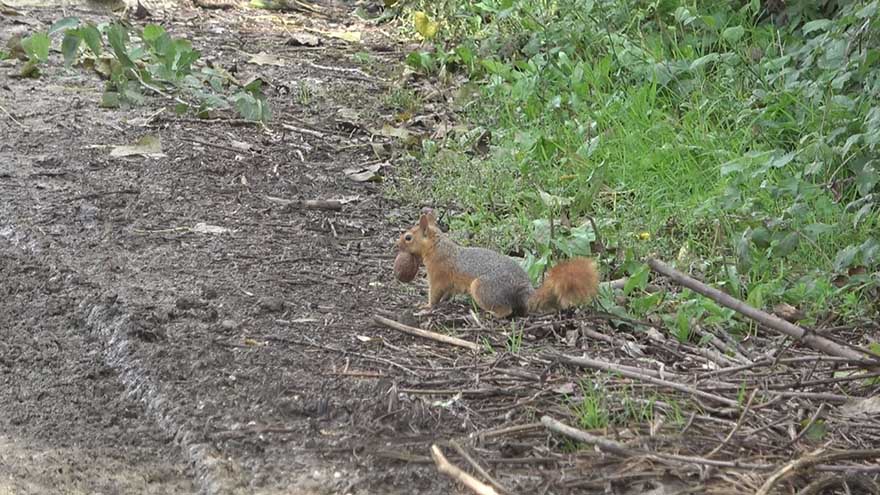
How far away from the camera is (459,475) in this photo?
3.19m

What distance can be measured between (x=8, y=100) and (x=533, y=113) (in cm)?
268

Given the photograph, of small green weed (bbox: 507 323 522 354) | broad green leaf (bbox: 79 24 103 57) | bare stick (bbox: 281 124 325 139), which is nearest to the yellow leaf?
bare stick (bbox: 281 124 325 139)

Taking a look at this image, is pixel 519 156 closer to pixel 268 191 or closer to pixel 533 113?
pixel 533 113

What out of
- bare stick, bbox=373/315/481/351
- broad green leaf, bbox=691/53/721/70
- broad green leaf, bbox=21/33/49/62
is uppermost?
broad green leaf, bbox=691/53/721/70

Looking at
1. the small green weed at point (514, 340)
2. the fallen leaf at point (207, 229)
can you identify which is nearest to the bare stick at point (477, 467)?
the small green weed at point (514, 340)

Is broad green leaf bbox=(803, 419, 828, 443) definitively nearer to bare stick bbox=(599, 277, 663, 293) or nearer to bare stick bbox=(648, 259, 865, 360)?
bare stick bbox=(648, 259, 865, 360)

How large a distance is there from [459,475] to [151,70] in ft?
13.3

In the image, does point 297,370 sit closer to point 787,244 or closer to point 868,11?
point 787,244

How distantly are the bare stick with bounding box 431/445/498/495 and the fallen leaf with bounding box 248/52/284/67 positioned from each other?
4981 millimetres

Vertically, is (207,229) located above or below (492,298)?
below

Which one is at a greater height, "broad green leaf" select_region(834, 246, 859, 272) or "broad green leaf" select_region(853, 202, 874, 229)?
"broad green leaf" select_region(853, 202, 874, 229)

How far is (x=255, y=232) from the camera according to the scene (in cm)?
530

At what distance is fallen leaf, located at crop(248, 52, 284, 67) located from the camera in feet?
26.1

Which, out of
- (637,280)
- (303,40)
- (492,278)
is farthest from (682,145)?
(303,40)
